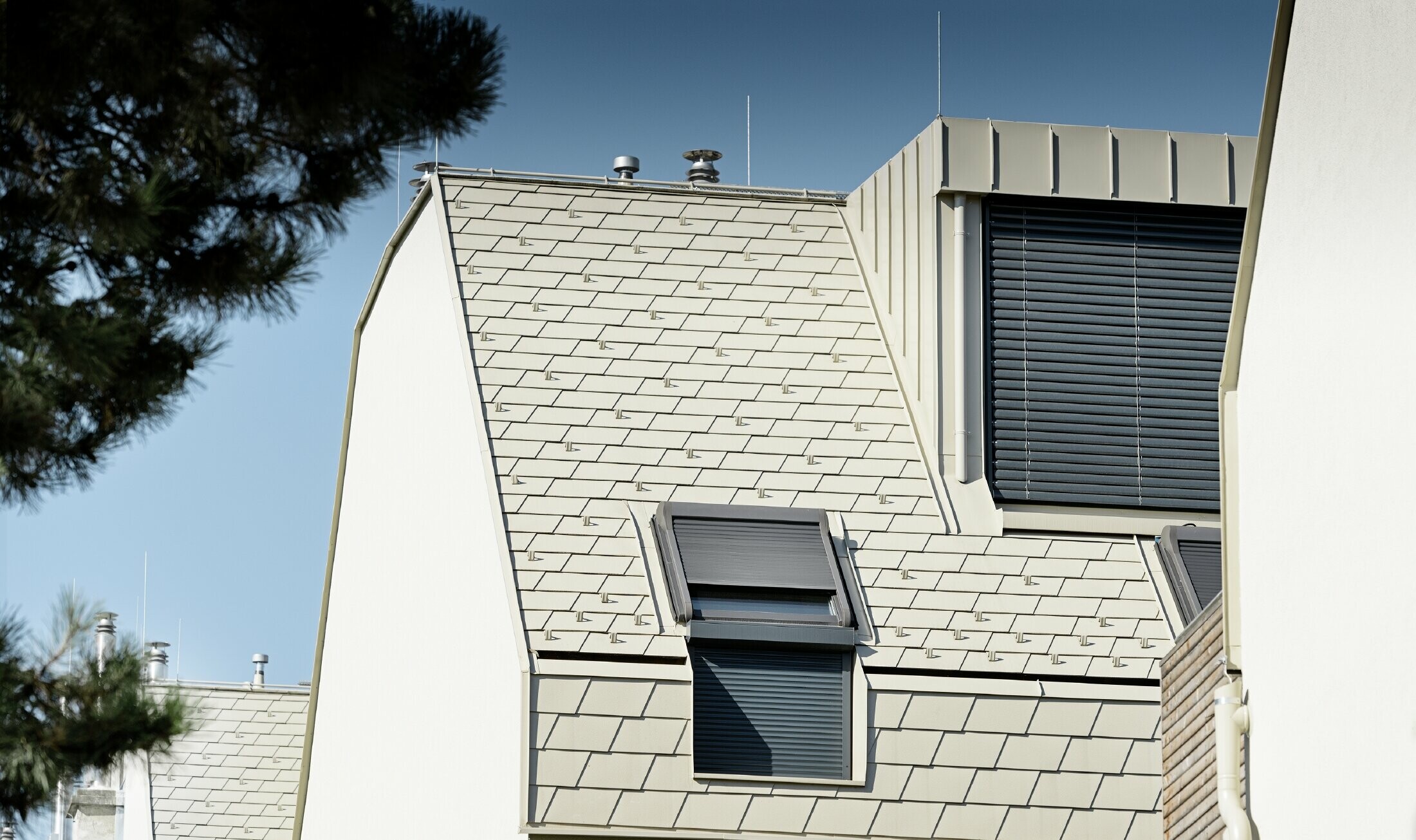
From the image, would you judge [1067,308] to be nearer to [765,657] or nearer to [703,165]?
[765,657]

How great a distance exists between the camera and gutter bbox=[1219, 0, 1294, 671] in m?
10.6

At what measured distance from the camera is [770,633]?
13312 millimetres

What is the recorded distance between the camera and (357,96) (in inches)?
279

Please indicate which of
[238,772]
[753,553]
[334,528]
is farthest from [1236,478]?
[238,772]

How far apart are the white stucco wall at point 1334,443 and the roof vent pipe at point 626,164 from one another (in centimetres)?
784

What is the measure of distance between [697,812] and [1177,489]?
4.81m

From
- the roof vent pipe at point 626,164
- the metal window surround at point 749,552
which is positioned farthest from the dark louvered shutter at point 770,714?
the roof vent pipe at point 626,164

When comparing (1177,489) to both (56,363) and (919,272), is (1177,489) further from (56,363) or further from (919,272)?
(56,363)

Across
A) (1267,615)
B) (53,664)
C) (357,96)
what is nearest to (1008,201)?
(1267,615)

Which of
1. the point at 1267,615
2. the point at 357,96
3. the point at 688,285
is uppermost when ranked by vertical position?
the point at 688,285

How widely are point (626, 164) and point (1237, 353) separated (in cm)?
780

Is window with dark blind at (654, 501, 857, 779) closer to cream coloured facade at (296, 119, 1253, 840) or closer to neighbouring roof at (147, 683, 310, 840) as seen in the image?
cream coloured facade at (296, 119, 1253, 840)

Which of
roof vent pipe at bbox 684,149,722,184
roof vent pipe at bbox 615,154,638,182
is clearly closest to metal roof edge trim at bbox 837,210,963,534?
roof vent pipe at bbox 615,154,638,182

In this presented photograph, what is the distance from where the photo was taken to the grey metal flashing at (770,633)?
13.2 meters
